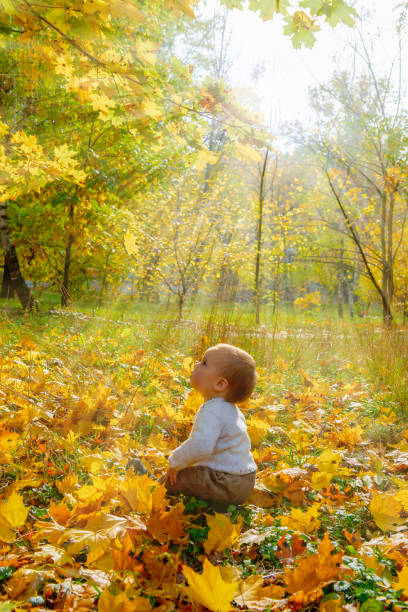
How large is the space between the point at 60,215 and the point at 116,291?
3334 millimetres

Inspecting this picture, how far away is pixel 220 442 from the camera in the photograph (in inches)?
65.1

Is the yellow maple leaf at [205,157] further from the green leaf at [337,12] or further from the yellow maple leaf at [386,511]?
the yellow maple leaf at [386,511]

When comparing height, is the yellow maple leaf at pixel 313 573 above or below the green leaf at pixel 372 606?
above

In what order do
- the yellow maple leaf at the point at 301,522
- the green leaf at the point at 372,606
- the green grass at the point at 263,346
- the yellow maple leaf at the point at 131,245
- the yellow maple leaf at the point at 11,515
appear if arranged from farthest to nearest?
the yellow maple leaf at the point at 131,245 < the green grass at the point at 263,346 < the yellow maple leaf at the point at 301,522 < the yellow maple leaf at the point at 11,515 < the green leaf at the point at 372,606

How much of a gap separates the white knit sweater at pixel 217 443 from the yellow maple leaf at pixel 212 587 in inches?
22.6

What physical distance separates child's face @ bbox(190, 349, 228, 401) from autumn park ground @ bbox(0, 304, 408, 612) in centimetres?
43

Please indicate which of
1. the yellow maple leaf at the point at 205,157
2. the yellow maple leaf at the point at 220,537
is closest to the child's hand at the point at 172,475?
the yellow maple leaf at the point at 220,537

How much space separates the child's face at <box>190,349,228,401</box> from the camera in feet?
5.44

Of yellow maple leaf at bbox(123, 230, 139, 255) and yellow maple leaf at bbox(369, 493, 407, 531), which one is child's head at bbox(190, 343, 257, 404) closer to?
yellow maple leaf at bbox(369, 493, 407, 531)

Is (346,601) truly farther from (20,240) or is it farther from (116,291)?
(116,291)

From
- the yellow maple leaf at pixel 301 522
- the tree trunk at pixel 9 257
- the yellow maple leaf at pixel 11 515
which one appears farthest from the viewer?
the tree trunk at pixel 9 257

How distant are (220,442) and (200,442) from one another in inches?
5.2

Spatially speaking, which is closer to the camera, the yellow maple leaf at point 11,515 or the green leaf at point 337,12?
the yellow maple leaf at point 11,515

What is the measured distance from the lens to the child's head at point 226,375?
1.65m
